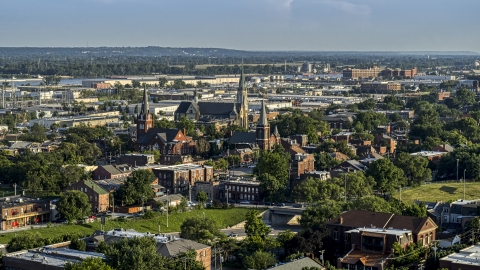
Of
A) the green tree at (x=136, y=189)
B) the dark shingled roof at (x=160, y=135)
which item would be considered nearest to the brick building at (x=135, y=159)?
the dark shingled roof at (x=160, y=135)

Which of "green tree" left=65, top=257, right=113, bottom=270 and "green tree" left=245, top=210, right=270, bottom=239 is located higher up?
"green tree" left=65, top=257, right=113, bottom=270

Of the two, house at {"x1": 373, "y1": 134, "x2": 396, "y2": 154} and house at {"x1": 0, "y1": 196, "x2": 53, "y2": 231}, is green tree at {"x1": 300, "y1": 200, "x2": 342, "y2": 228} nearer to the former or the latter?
house at {"x1": 0, "y1": 196, "x2": 53, "y2": 231}

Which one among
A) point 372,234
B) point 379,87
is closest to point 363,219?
point 372,234

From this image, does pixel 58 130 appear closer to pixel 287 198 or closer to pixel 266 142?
pixel 266 142

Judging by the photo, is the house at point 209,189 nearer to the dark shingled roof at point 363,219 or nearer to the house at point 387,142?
the dark shingled roof at point 363,219

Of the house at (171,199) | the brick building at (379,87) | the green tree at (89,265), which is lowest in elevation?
the brick building at (379,87)

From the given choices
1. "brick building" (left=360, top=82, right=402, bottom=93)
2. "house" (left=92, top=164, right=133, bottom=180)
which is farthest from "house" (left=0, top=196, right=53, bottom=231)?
"brick building" (left=360, top=82, right=402, bottom=93)

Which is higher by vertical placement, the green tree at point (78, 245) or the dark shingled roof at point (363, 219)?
the dark shingled roof at point (363, 219)
